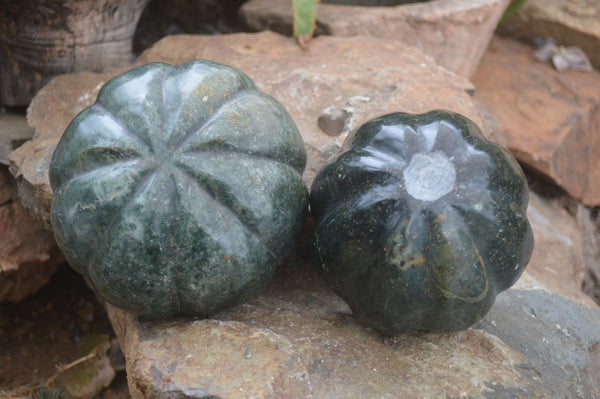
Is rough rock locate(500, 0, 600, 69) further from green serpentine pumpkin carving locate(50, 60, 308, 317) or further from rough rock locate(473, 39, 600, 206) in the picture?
green serpentine pumpkin carving locate(50, 60, 308, 317)

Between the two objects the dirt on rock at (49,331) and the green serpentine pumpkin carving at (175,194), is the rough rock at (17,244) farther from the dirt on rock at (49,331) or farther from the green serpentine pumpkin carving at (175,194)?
the green serpentine pumpkin carving at (175,194)

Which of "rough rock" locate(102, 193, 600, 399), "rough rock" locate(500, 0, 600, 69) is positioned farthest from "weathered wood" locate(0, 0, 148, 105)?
"rough rock" locate(500, 0, 600, 69)

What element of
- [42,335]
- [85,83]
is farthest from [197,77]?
[42,335]

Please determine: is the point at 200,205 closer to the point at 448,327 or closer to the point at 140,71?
the point at 140,71

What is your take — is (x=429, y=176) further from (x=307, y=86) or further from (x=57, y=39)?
(x=57, y=39)

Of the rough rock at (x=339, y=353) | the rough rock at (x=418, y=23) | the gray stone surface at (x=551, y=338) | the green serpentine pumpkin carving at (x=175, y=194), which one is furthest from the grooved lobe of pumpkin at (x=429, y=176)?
the rough rock at (x=418, y=23)

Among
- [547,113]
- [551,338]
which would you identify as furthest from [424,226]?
[547,113]
